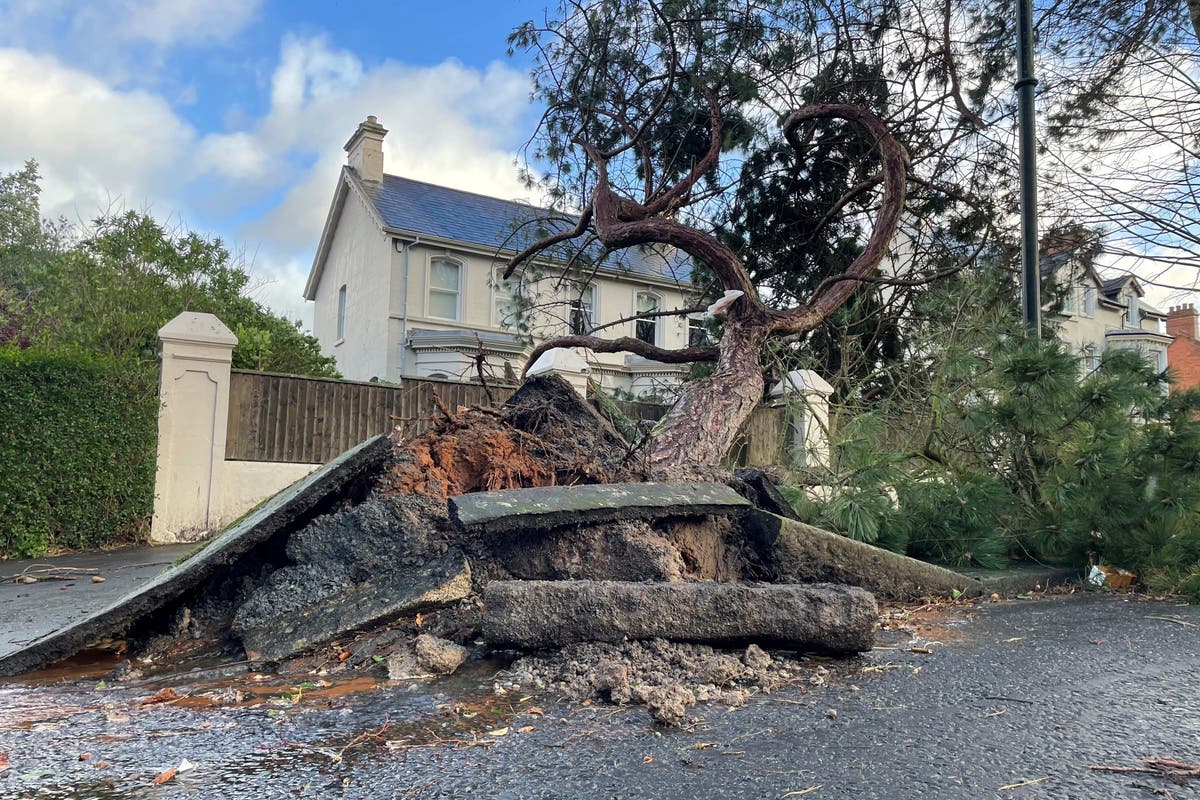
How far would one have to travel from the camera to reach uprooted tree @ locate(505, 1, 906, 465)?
22.7 ft

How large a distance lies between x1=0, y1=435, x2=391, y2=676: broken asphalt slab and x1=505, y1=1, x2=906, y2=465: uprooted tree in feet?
9.69

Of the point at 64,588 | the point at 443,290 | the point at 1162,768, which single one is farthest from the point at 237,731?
the point at 443,290

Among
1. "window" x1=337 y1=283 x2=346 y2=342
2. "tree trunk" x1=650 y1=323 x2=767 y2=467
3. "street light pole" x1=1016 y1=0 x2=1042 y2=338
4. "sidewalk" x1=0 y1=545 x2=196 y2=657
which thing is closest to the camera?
"sidewalk" x1=0 y1=545 x2=196 y2=657

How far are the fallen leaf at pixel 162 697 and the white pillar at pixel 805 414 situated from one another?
483 centimetres

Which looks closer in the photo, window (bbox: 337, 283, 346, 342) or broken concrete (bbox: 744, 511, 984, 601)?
broken concrete (bbox: 744, 511, 984, 601)

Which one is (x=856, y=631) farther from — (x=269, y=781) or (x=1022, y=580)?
(x=1022, y=580)

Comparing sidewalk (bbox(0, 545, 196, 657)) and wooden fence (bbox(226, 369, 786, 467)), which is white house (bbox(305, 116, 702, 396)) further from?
sidewalk (bbox(0, 545, 196, 657))

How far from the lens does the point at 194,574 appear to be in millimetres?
3395

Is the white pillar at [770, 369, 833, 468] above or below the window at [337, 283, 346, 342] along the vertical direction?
below

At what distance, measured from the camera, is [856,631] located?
3.06 meters

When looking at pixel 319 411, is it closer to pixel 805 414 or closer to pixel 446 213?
pixel 805 414

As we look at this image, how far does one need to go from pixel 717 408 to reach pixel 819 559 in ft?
5.83

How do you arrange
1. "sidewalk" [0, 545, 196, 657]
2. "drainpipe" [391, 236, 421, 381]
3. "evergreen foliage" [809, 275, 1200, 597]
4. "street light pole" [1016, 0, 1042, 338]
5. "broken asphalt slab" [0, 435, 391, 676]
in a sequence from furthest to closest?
"drainpipe" [391, 236, 421, 381] < "street light pole" [1016, 0, 1042, 338] < "evergreen foliage" [809, 275, 1200, 597] < "sidewalk" [0, 545, 196, 657] < "broken asphalt slab" [0, 435, 391, 676]

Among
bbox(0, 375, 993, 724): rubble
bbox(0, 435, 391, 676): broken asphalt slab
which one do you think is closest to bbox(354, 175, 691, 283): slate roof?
bbox(0, 375, 993, 724): rubble
